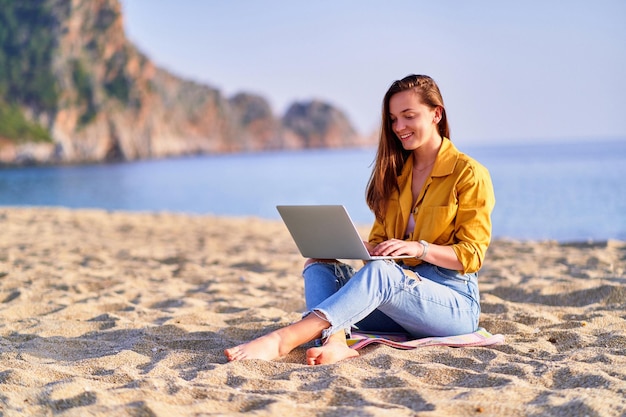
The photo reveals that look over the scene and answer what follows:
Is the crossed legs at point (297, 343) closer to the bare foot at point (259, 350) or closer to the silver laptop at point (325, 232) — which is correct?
the bare foot at point (259, 350)

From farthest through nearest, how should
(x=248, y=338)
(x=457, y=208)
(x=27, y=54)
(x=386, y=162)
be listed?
(x=27, y=54), (x=248, y=338), (x=386, y=162), (x=457, y=208)

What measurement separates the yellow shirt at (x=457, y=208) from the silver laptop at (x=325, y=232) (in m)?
0.33

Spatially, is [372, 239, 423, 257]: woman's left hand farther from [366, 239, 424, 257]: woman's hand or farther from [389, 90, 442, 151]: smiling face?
[389, 90, 442, 151]: smiling face

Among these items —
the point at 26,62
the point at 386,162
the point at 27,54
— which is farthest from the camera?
the point at 27,54

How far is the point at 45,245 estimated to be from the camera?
722 cm

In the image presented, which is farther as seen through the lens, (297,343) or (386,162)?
(386,162)

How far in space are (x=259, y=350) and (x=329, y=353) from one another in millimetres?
309

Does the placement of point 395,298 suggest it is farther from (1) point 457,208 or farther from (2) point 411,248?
(1) point 457,208

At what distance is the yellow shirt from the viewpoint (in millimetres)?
3018

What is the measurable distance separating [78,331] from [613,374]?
2.67 metres

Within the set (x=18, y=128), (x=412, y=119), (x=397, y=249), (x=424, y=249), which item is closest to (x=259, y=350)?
(x=397, y=249)

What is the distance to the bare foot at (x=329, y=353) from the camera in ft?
9.50

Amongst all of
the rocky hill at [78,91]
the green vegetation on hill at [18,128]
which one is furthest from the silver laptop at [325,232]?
the green vegetation on hill at [18,128]

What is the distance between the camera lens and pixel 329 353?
9.57 ft
